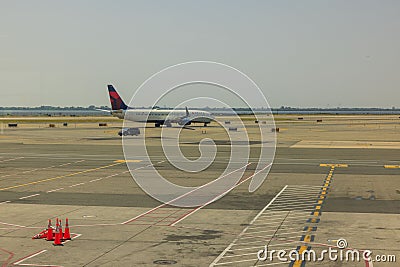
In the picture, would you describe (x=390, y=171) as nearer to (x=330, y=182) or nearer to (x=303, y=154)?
(x=330, y=182)

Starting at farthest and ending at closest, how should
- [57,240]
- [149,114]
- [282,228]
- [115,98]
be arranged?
[115,98], [149,114], [282,228], [57,240]

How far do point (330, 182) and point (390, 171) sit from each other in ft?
33.0

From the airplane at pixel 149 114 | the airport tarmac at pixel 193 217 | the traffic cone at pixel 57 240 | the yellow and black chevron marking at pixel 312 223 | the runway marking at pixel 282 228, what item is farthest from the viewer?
the airplane at pixel 149 114

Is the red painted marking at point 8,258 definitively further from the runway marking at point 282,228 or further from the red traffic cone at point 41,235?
the runway marking at point 282,228

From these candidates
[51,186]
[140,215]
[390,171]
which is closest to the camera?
[140,215]

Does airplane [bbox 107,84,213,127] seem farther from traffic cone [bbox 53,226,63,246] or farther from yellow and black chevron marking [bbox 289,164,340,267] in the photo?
traffic cone [bbox 53,226,63,246]

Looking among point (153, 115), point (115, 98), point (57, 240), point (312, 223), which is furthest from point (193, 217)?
point (115, 98)

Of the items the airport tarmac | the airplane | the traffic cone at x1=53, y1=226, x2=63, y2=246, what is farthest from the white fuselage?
the traffic cone at x1=53, y1=226, x2=63, y2=246

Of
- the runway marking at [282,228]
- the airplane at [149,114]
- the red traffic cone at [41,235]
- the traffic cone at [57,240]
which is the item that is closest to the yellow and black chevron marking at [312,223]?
the runway marking at [282,228]

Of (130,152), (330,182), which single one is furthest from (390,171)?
(130,152)

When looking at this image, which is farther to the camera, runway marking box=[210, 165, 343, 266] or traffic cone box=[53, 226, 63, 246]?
traffic cone box=[53, 226, 63, 246]

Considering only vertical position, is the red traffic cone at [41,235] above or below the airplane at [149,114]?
below

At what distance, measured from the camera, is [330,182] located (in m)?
39.7

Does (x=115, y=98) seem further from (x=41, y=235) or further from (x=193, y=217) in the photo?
(x=41, y=235)
